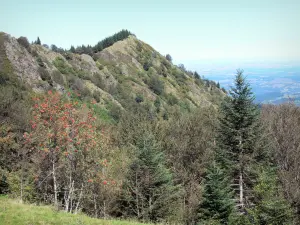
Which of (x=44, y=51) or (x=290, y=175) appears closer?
(x=290, y=175)

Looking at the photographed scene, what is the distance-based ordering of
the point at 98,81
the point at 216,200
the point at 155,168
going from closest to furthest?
the point at 216,200, the point at 155,168, the point at 98,81

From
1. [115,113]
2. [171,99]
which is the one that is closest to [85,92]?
[115,113]

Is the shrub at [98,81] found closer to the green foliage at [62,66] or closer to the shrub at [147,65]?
the green foliage at [62,66]

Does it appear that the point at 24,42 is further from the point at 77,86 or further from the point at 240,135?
the point at 240,135

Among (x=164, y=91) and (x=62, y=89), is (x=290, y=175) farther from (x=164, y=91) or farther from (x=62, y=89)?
(x=164, y=91)

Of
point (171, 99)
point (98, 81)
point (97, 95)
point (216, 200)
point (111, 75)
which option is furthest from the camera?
point (171, 99)

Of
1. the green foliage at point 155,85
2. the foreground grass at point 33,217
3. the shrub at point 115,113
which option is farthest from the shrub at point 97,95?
the foreground grass at point 33,217

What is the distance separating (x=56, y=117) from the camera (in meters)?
19.8

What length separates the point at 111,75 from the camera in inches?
3952

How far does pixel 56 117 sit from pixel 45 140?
6.46ft

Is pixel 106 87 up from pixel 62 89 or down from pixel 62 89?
up

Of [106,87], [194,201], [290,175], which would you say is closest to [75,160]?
[194,201]

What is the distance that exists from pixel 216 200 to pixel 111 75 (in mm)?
84003

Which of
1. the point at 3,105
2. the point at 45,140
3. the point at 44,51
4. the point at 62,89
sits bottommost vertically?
the point at 45,140
